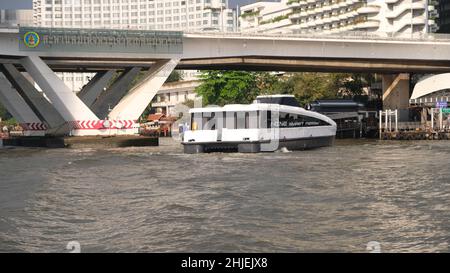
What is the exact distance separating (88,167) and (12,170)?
3.95 meters

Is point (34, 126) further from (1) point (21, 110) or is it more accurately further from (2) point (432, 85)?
(2) point (432, 85)

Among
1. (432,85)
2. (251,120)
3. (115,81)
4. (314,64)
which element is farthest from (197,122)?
(432,85)

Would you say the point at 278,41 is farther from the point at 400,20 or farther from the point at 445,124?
the point at 400,20

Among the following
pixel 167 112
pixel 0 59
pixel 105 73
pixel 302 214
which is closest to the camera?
pixel 302 214

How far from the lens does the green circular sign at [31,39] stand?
59.3 m

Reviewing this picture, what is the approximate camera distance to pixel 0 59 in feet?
207

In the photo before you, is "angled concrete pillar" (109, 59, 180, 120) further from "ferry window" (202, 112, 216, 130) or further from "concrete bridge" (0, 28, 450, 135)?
"ferry window" (202, 112, 216, 130)

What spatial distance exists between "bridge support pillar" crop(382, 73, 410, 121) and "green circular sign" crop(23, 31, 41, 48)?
4938cm

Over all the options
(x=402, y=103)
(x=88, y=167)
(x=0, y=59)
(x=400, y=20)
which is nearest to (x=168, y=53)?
(x=0, y=59)

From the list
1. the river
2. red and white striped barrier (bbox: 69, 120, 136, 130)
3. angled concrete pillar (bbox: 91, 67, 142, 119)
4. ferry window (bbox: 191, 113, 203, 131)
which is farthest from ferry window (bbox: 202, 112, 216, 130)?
angled concrete pillar (bbox: 91, 67, 142, 119)

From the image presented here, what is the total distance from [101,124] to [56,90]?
5005mm

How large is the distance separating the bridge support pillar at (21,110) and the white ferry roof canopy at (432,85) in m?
48.3

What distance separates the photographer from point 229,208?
20.9m

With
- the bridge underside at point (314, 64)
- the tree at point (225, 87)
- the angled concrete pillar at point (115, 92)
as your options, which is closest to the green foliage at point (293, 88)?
the tree at point (225, 87)
